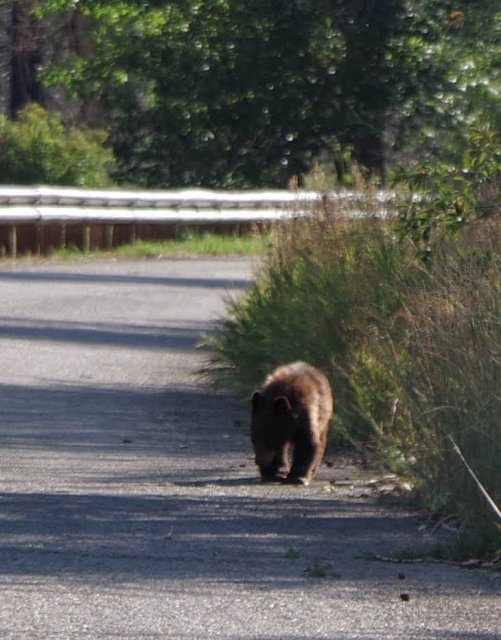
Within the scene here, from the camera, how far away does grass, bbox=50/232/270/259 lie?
70.3 feet

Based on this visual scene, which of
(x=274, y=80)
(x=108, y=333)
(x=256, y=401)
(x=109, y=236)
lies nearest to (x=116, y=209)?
(x=109, y=236)

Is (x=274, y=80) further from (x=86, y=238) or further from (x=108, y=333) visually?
(x=108, y=333)

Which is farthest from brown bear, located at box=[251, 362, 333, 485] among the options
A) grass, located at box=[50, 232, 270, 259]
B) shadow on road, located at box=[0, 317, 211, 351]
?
grass, located at box=[50, 232, 270, 259]

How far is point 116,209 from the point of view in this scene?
73.5ft

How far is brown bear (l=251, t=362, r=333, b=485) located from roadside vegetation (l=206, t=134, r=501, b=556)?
0.39 metres

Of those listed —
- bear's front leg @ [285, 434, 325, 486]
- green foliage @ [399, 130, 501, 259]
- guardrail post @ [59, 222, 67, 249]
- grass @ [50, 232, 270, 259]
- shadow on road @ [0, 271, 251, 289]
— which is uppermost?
green foliage @ [399, 130, 501, 259]

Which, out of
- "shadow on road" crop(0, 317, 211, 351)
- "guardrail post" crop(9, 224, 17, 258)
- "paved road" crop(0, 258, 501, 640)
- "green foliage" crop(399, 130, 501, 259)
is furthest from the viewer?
"guardrail post" crop(9, 224, 17, 258)

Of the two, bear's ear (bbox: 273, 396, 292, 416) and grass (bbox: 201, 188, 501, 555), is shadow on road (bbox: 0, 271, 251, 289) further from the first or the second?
bear's ear (bbox: 273, 396, 292, 416)

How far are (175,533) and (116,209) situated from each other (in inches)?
630

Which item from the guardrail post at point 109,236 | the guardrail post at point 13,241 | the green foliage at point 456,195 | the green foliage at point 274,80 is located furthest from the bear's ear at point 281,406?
the green foliage at point 274,80

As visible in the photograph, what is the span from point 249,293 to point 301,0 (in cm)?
2094

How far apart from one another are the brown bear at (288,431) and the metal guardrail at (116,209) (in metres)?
9.43

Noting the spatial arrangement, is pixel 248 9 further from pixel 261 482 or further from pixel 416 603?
pixel 416 603

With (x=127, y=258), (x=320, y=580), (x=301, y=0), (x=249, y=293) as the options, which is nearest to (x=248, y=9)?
(x=301, y=0)
